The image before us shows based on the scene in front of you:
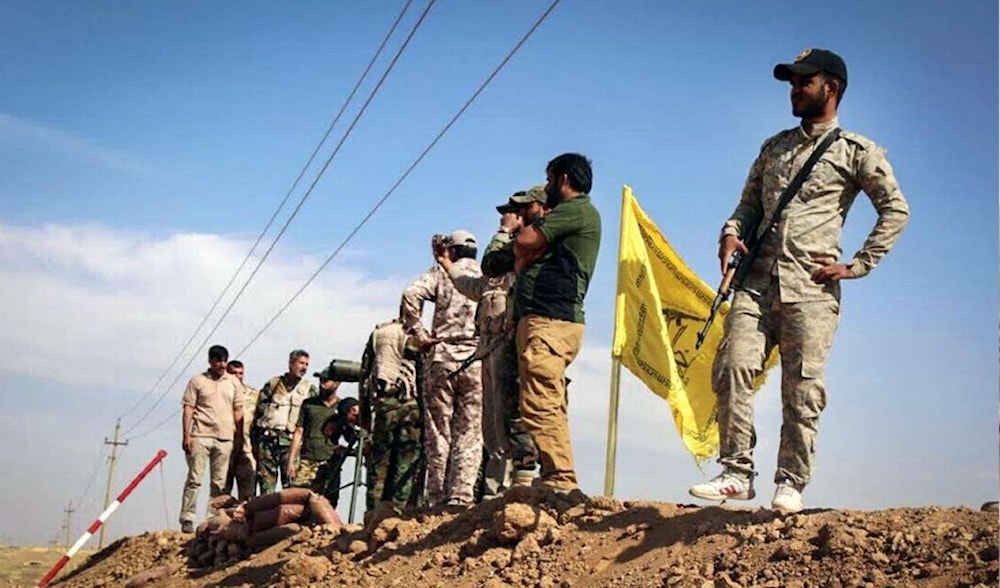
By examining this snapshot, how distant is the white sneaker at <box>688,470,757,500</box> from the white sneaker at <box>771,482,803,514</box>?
116mm

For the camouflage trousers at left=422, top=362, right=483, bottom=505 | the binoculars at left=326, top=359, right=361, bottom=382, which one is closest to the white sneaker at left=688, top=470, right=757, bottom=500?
the camouflage trousers at left=422, top=362, right=483, bottom=505

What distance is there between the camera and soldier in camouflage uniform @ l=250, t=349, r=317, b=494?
36.5 feet

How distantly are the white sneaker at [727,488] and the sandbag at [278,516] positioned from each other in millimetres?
4416

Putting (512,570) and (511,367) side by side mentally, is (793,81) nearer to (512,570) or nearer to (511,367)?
(511,367)

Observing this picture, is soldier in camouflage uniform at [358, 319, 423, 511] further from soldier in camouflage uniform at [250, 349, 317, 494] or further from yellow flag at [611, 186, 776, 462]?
soldier in camouflage uniform at [250, 349, 317, 494]

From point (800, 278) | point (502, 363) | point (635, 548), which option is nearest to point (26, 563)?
point (502, 363)

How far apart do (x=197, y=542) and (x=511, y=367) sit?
4.48 m

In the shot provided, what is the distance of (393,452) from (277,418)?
9.53 feet

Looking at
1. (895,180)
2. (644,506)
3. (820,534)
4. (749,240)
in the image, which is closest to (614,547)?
(644,506)

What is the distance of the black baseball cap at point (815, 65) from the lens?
4852mm

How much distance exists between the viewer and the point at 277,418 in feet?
36.5

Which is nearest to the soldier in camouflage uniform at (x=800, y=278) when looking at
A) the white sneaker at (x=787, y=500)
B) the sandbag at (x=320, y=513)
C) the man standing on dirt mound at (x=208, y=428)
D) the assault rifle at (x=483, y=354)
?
the white sneaker at (x=787, y=500)

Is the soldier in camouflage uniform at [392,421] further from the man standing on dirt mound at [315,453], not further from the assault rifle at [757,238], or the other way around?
the assault rifle at [757,238]

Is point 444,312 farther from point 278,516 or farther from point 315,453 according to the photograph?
point 315,453
